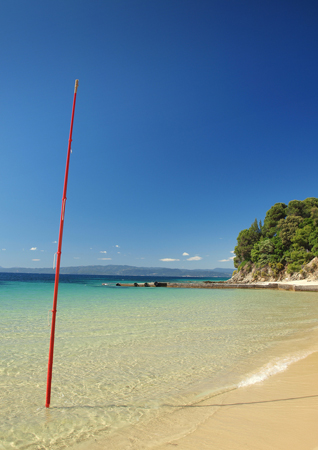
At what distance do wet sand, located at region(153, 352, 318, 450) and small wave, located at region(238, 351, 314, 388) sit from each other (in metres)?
0.21

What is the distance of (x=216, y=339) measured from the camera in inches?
381

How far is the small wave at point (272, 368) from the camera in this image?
5785 mm

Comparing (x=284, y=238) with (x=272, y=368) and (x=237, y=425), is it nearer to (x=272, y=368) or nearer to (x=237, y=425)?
(x=272, y=368)

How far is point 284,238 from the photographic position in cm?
7181

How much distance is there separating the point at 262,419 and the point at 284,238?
75.6 metres

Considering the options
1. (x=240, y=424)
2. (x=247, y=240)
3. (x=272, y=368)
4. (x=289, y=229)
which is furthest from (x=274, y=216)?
(x=240, y=424)

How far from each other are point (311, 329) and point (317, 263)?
2136 inches

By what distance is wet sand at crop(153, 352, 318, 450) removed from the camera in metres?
3.42

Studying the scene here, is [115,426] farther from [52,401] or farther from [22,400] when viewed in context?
[22,400]

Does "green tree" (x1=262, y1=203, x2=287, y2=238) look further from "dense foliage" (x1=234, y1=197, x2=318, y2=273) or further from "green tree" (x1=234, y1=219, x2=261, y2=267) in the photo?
"green tree" (x1=234, y1=219, x2=261, y2=267)

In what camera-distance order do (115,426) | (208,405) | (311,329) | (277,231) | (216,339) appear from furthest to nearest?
(277,231)
(311,329)
(216,339)
(208,405)
(115,426)

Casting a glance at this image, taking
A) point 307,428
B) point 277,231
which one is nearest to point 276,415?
point 307,428

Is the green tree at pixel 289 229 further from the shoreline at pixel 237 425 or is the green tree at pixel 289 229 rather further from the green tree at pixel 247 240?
the shoreline at pixel 237 425

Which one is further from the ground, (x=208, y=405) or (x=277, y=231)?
(x=277, y=231)
